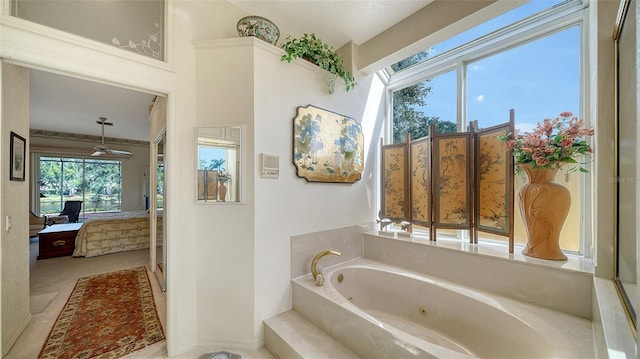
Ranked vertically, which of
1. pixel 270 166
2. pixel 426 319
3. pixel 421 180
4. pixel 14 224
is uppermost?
pixel 270 166

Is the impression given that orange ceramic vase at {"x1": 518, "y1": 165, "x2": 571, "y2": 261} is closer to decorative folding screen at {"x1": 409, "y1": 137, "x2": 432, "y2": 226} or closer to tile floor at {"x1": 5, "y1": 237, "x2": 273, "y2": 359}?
decorative folding screen at {"x1": 409, "y1": 137, "x2": 432, "y2": 226}

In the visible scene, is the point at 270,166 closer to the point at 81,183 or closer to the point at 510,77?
the point at 510,77

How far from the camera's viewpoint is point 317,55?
2.12 metres

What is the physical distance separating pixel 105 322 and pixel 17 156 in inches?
65.9

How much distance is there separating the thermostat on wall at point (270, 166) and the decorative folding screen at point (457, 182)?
4.86ft

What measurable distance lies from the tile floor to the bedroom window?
1508 mm

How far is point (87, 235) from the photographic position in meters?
4.02

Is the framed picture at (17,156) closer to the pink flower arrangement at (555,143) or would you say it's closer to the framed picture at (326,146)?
the framed picture at (326,146)

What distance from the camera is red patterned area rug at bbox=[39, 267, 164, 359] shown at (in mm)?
1821

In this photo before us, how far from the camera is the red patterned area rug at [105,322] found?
1821 mm

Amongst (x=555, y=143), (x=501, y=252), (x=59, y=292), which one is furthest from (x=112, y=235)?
(x=555, y=143)

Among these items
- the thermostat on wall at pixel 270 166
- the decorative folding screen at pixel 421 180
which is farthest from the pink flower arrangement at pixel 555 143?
the thermostat on wall at pixel 270 166

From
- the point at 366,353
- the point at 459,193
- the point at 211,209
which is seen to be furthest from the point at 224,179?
the point at 459,193

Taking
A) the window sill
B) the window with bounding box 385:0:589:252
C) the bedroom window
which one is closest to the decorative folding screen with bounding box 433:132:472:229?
the window sill
